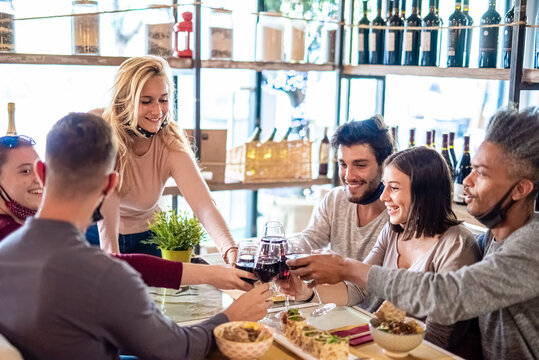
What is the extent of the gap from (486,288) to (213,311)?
76 cm

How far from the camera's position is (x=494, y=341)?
1.82 meters

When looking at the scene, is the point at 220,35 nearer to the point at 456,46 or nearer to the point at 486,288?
the point at 456,46

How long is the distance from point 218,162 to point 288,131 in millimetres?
512

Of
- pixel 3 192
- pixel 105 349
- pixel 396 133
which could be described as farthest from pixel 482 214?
pixel 396 133

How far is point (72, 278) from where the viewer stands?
4.22ft

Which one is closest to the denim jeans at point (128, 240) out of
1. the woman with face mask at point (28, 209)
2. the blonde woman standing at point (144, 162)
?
the blonde woman standing at point (144, 162)

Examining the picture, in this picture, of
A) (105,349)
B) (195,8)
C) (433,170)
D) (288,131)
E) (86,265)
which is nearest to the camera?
(86,265)

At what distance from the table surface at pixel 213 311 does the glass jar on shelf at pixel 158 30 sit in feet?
5.07

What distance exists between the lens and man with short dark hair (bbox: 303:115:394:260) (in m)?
2.56

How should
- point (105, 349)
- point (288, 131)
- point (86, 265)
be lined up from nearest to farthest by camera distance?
point (86, 265) < point (105, 349) < point (288, 131)

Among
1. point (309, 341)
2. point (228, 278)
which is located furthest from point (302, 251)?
point (309, 341)

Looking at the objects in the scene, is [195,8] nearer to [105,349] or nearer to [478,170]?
[478,170]

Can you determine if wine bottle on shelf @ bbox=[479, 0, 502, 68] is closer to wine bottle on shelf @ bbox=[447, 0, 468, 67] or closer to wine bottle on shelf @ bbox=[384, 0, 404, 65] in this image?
wine bottle on shelf @ bbox=[447, 0, 468, 67]

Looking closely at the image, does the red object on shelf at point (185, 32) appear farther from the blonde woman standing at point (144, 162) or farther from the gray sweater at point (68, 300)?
the gray sweater at point (68, 300)
